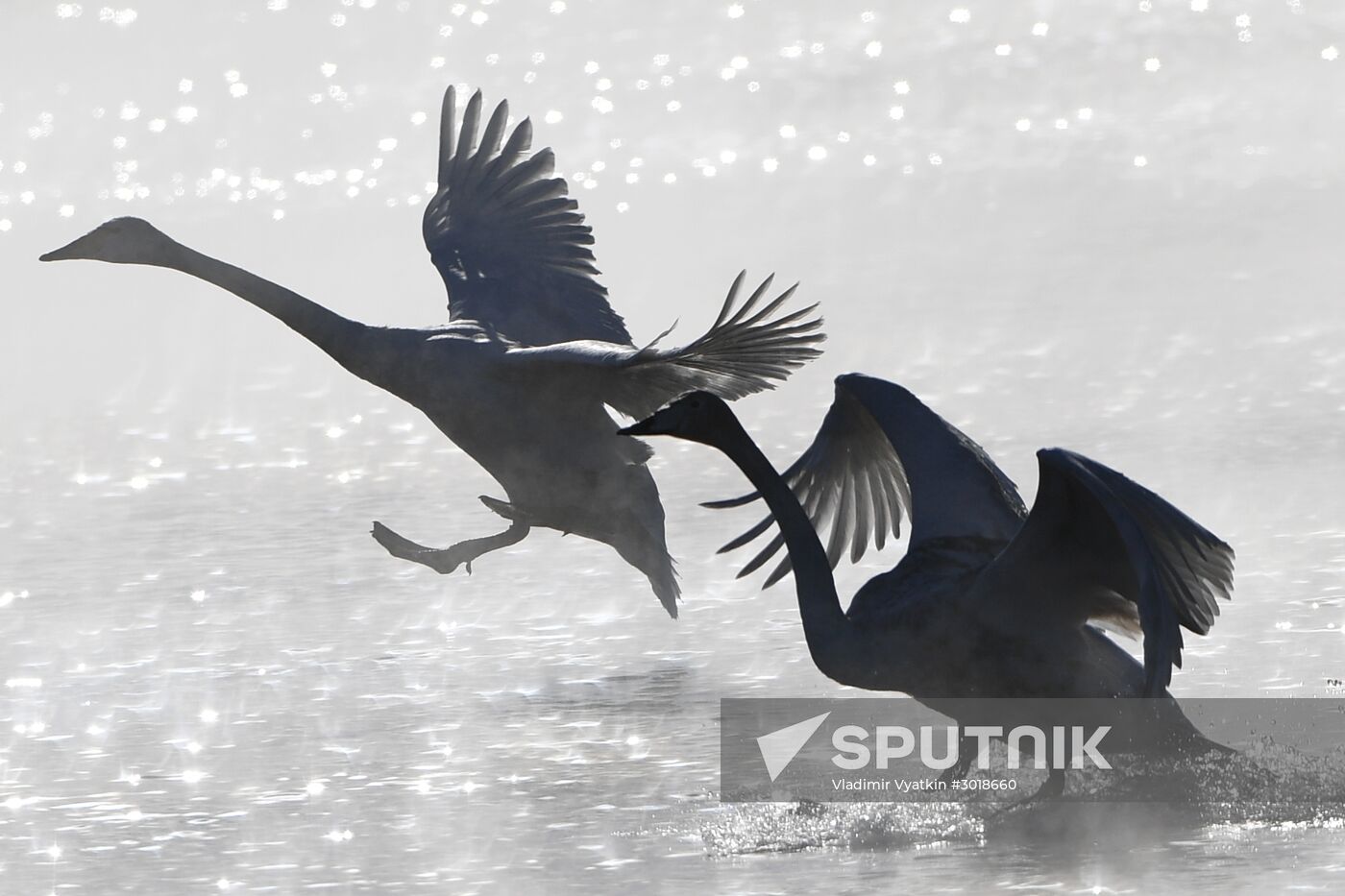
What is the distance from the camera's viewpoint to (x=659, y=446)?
14.9m

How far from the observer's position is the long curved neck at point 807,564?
348 inches

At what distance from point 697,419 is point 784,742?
1.45 metres

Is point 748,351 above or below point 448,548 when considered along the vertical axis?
above

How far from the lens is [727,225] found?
20.6 metres

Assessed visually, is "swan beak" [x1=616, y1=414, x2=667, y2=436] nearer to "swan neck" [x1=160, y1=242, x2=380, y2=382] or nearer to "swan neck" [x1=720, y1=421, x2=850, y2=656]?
"swan neck" [x1=720, y1=421, x2=850, y2=656]

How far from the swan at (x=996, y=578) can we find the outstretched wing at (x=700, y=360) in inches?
15.1

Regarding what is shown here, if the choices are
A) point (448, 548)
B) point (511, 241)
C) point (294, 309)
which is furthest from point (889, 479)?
point (511, 241)

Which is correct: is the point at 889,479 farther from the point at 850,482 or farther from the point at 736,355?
the point at 736,355

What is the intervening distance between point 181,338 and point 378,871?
11.5 m

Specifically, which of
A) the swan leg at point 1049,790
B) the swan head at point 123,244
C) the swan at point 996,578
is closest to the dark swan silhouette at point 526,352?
the swan head at point 123,244

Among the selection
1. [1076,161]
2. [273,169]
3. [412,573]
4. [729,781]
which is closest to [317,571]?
[412,573]

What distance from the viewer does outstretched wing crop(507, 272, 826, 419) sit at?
10.1 meters

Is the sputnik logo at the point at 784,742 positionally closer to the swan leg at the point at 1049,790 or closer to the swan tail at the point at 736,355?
the swan leg at the point at 1049,790

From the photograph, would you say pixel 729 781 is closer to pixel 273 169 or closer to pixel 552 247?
pixel 552 247
